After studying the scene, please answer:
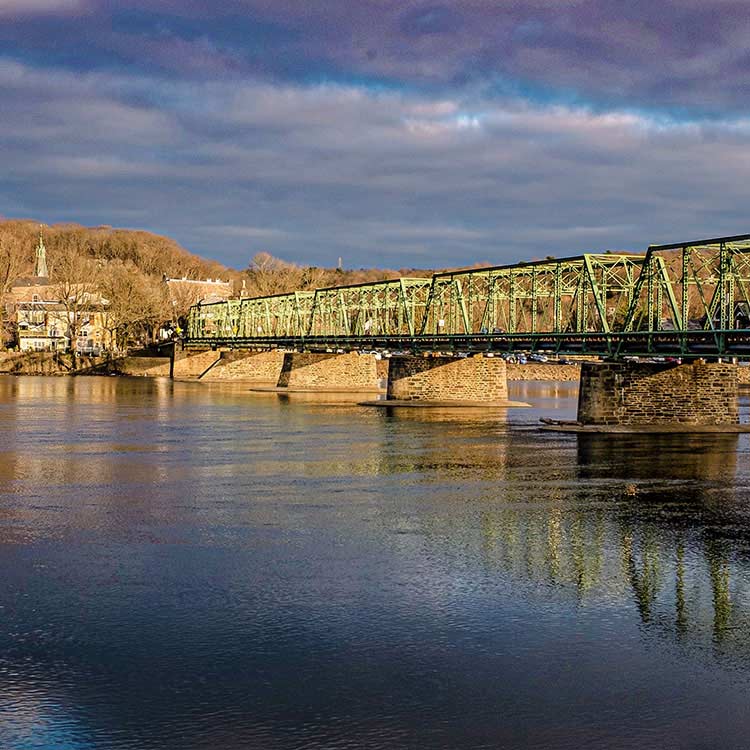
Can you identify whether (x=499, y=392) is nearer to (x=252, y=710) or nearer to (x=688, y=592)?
(x=688, y=592)

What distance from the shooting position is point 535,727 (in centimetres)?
1445

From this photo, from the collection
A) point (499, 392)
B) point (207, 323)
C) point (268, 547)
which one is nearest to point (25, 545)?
Result: point (268, 547)

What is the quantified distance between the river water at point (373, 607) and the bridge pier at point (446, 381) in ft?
158

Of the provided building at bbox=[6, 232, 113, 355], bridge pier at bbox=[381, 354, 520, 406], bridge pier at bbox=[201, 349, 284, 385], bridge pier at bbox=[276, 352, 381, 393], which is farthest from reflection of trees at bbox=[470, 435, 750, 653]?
building at bbox=[6, 232, 113, 355]

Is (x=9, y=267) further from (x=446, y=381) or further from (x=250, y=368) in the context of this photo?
(x=446, y=381)

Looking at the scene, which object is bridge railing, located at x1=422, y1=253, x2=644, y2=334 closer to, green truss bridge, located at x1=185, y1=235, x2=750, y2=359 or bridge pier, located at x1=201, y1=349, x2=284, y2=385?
green truss bridge, located at x1=185, y1=235, x2=750, y2=359

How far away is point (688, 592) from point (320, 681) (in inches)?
Answer: 339

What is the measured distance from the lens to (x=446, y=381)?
9156 centimetres

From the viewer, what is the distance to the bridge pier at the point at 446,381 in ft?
299

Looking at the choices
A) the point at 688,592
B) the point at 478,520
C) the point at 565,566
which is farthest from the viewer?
the point at 478,520

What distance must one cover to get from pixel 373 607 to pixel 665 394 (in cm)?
4253

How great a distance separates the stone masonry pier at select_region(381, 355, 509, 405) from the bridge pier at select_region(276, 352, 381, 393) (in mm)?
28154

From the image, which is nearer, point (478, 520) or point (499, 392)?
point (478, 520)

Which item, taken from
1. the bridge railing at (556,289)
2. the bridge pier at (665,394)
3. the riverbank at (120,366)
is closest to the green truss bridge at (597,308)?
the bridge railing at (556,289)
